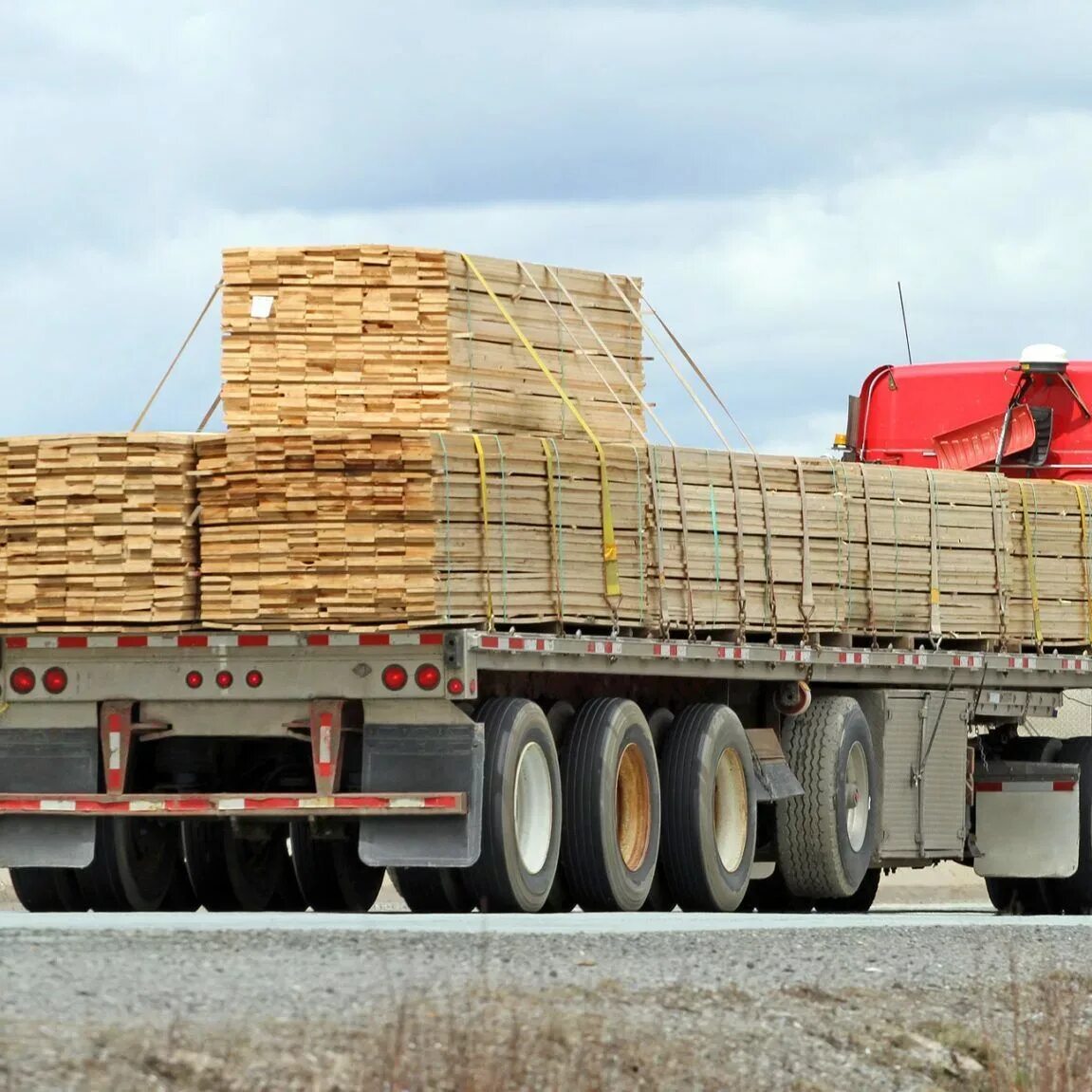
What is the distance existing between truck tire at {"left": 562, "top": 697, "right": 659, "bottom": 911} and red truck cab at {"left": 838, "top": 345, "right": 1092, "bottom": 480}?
20.3 ft

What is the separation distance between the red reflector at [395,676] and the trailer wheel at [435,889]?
4.49ft

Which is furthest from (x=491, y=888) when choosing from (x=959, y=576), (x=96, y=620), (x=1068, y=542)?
(x=1068, y=542)

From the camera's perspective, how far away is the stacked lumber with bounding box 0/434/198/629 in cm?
1442

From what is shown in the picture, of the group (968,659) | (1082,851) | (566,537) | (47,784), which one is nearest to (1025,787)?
(1082,851)

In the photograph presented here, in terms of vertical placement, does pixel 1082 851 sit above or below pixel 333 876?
below

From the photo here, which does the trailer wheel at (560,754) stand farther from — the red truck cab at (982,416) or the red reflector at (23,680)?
the red truck cab at (982,416)

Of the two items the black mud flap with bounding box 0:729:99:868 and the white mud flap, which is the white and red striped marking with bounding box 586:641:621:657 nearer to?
the black mud flap with bounding box 0:729:99:868

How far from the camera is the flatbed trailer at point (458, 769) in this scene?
1427 centimetres

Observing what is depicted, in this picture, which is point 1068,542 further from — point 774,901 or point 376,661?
point 376,661

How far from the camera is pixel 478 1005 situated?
872cm

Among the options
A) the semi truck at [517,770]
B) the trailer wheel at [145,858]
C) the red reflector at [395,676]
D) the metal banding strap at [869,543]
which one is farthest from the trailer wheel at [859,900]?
the red reflector at [395,676]

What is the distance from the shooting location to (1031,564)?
20.4m

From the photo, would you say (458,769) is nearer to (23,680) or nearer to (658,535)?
(658,535)

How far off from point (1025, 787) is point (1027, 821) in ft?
0.90
